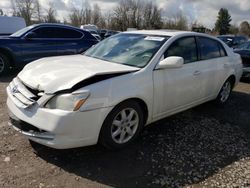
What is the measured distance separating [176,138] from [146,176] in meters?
1.16

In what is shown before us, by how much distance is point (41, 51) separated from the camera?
8531 mm

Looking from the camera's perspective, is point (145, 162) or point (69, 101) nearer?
point (69, 101)

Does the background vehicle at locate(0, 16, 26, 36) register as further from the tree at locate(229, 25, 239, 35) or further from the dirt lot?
the tree at locate(229, 25, 239, 35)

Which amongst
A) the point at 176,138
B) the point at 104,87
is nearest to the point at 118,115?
the point at 104,87

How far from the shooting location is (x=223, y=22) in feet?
233

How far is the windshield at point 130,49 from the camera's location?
4023mm

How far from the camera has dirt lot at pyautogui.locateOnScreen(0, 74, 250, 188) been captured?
10.1 feet

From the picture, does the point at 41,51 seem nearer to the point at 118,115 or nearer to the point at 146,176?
the point at 118,115

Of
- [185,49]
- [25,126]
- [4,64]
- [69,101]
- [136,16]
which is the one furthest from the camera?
[136,16]

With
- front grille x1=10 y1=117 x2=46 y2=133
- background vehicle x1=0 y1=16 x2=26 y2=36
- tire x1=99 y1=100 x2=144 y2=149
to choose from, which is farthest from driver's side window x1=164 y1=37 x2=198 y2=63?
background vehicle x1=0 y1=16 x2=26 y2=36

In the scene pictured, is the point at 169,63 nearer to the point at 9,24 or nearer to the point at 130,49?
the point at 130,49

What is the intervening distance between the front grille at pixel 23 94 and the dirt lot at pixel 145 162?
25.9 inches

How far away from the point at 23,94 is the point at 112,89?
110 centimetres

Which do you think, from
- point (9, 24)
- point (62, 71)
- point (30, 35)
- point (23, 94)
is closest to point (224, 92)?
point (62, 71)
